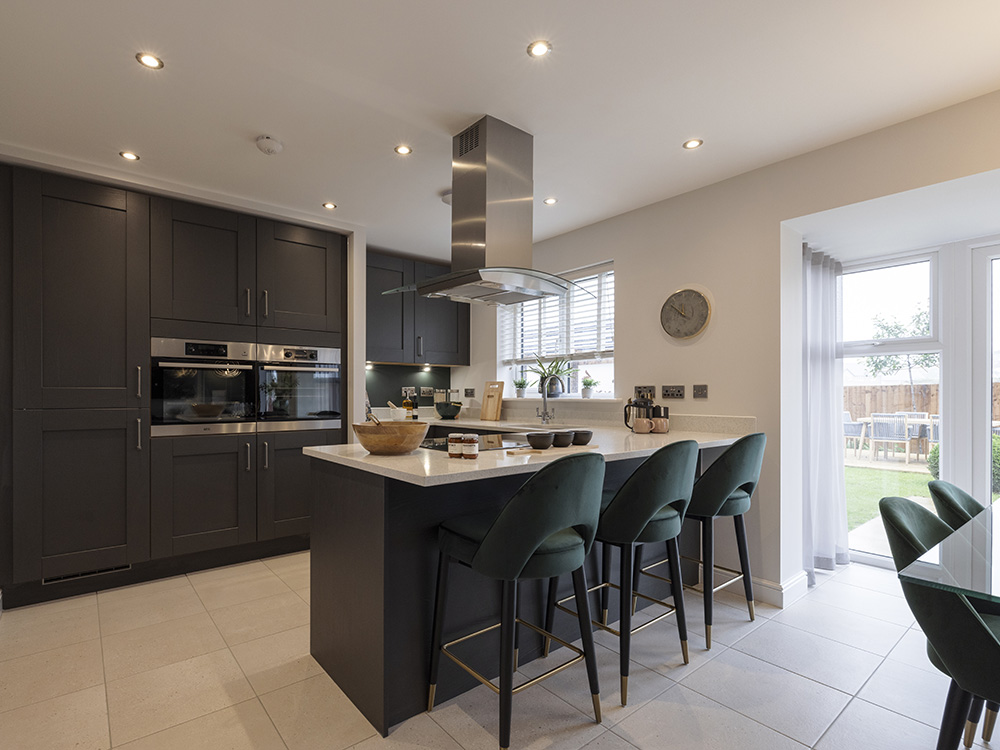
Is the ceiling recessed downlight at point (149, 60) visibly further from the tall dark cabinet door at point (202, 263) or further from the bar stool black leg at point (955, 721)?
the bar stool black leg at point (955, 721)

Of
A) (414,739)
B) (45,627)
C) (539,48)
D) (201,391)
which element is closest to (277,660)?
(414,739)

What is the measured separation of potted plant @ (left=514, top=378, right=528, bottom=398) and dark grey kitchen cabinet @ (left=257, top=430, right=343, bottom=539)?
5.89 feet

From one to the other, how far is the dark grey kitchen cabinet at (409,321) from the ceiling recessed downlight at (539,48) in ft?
9.63

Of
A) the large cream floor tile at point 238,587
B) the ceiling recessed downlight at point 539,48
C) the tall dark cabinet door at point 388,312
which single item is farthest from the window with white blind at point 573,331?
the large cream floor tile at point 238,587

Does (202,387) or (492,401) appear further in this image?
(492,401)

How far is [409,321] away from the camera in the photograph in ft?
16.0

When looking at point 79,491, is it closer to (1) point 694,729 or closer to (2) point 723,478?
(1) point 694,729

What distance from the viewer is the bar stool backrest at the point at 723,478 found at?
240 cm

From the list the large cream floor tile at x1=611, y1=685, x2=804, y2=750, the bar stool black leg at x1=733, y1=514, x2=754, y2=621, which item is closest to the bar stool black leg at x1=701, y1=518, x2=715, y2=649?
the bar stool black leg at x1=733, y1=514, x2=754, y2=621

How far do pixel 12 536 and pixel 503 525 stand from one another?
298cm

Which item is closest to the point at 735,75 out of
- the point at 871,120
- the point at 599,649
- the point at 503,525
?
the point at 871,120

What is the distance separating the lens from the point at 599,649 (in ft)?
7.61

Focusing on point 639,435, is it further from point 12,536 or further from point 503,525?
point 12,536

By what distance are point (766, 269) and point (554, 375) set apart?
1.73 meters
